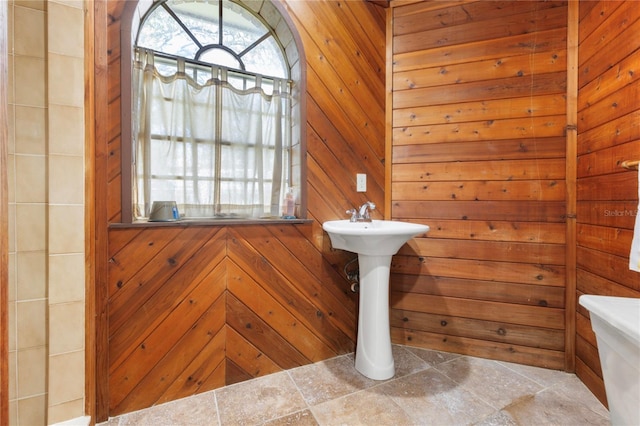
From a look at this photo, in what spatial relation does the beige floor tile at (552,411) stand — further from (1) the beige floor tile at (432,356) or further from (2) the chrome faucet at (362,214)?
(2) the chrome faucet at (362,214)

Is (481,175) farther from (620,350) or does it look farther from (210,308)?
(210,308)

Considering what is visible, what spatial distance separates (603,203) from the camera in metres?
1.38

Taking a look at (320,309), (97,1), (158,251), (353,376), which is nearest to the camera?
(97,1)

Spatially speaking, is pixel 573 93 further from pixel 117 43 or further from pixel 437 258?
pixel 117 43

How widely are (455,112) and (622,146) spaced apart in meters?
0.79

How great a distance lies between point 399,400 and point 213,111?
1819mm

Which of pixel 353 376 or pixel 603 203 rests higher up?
pixel 603 203

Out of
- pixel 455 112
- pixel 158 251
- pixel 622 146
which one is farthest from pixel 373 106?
pixel 158 251

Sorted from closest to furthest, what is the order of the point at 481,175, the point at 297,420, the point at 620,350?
the point at 620,350, the point at 297,420, the point at 481,175

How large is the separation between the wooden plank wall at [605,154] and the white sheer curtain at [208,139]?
1660 millimetres

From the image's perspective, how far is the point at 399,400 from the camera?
4.42 ft

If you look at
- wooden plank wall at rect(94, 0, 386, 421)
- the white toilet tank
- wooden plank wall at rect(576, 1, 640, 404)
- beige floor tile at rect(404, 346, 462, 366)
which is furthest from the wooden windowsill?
wooden plank wall at rect(576, 1, 640, 404)

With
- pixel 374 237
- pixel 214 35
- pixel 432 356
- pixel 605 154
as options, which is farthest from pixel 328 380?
pixel 214 35

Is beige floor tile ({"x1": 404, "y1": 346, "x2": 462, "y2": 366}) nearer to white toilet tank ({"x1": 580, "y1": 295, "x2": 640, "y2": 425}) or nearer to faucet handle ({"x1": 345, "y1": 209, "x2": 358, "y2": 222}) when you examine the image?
faucet handle ({"x1": 345, "y1": 209, "x2": 358, "y2": 222})
